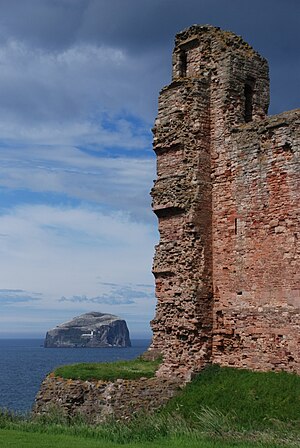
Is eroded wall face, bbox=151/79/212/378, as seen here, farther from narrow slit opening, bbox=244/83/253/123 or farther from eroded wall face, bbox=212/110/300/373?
narrow slit opening, bbox=244/83/253/123

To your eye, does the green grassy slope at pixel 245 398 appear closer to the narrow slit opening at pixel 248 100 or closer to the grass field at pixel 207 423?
the grass field at pixel 207 423

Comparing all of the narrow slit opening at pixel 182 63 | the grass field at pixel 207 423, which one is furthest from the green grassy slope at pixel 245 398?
the narrow slit opening at pixel 182 63

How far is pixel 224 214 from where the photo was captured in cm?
2088

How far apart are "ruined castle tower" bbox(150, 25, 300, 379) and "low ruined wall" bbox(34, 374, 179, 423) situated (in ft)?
3.59

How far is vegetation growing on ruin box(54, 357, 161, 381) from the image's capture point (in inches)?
791

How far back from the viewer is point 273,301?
19.0 metres

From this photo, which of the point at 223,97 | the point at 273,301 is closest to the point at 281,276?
the point at 273,301

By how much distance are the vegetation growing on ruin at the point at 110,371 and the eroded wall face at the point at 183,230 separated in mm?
903

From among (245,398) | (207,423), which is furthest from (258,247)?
(207,423)

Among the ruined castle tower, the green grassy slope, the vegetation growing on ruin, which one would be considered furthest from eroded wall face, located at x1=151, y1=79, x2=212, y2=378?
the green grassy slope

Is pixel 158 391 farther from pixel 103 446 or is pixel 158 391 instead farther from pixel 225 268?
pixel 103 446

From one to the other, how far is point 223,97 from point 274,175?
3532 millimetres

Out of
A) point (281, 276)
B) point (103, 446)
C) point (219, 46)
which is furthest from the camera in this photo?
point (219, 46)

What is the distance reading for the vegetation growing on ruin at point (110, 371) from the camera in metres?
20.1
